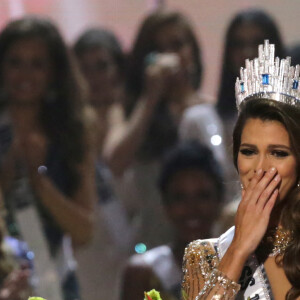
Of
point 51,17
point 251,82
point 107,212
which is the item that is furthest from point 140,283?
point 251,82

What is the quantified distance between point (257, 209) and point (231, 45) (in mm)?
2319

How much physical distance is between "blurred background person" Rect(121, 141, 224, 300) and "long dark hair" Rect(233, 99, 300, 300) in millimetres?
1839

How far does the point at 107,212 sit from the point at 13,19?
1.21 metres

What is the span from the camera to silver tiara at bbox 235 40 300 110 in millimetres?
2584

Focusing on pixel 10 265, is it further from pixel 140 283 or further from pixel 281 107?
pixel 281 107

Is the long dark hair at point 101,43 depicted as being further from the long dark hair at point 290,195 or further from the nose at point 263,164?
the nose at point 263,164

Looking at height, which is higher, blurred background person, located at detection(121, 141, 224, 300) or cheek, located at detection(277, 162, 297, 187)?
blurred background person, located at detection(121, 141, 224, 300)

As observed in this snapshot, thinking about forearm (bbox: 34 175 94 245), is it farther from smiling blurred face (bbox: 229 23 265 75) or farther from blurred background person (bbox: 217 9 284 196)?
smiling blurred face (bbox: 229 23 265 75)

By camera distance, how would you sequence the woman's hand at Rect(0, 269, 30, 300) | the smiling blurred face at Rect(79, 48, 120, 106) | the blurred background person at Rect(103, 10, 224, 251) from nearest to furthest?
the woman's hand at Rect(0, 269, 30, 300)
the blurred background person at Rect(103, 10, 224, 251)
the smiling blurred face at Rect(79, 48, 120, 106)

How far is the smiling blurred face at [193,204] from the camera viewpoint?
4.47 metres

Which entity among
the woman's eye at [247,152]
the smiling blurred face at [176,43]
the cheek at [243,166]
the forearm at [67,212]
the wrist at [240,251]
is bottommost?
the wrist at [240,251]

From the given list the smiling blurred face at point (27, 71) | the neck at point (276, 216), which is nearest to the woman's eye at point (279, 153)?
the neck at point (276, 216)

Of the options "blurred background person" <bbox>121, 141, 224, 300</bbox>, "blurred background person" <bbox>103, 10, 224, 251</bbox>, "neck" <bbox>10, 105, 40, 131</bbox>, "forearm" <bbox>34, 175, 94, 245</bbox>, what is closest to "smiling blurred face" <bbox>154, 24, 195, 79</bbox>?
"blurred background person" <bbox>103, 10, 224, 251</bbox>

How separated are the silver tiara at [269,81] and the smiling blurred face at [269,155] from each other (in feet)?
0.34
